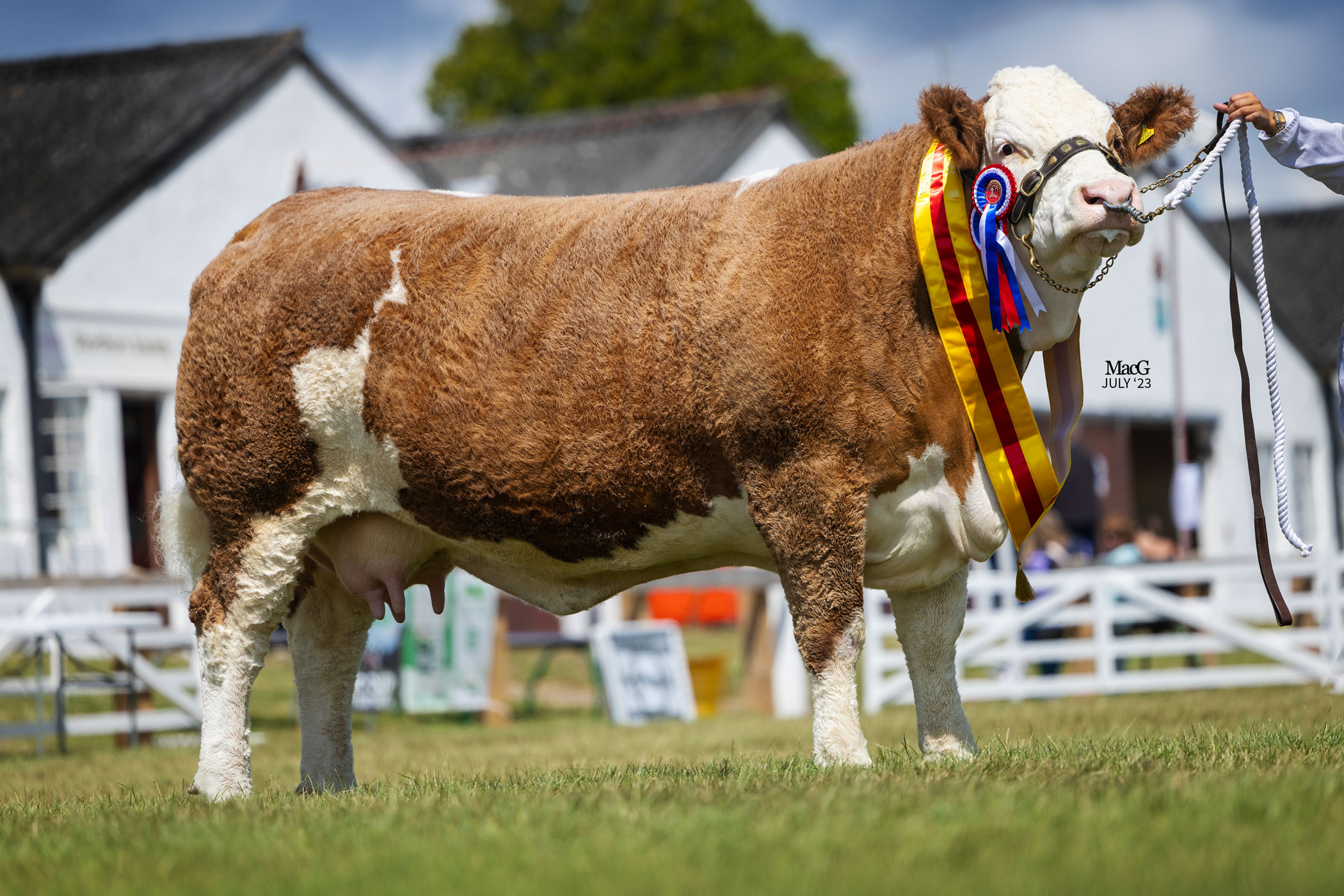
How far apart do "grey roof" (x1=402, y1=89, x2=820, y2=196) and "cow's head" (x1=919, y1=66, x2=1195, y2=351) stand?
20858 millimetres

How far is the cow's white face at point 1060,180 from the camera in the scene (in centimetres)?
436

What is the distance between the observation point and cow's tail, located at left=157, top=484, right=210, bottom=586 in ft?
19.0

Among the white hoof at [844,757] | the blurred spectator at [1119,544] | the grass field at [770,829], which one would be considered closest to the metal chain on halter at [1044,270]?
the grass field at [770,829]

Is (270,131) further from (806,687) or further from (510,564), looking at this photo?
(510,564)

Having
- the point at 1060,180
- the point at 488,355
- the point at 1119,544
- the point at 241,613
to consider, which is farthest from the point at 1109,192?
the point at 1119,544

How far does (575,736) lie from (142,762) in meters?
2.89

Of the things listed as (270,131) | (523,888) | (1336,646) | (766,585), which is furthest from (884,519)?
(270,131)

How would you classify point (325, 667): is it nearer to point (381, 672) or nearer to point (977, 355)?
point (977, 355)

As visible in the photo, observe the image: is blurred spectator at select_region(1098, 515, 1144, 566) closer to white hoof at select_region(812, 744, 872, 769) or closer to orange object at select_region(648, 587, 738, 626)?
white hoof at select_region(812, 744, 872, 769)

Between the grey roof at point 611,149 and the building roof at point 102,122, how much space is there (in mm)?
5316

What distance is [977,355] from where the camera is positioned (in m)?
4.63

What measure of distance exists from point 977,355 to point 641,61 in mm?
39846

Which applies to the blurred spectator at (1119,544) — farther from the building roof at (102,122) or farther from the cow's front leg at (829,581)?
the building roof at (102,122)

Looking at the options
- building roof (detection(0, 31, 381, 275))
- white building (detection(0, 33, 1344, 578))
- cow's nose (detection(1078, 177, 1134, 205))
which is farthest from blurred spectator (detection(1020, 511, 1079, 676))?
building roof (detection(0, 31, 381, 275))
